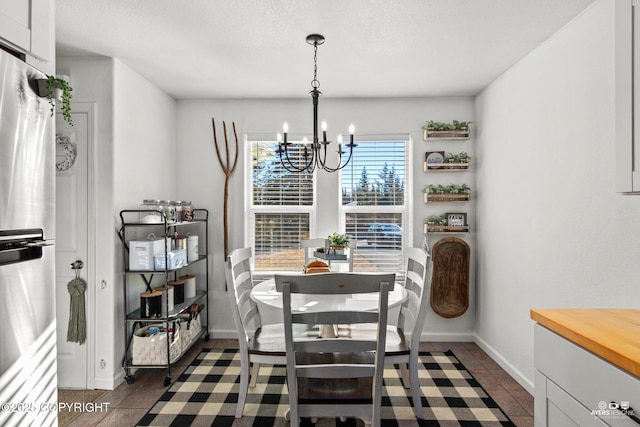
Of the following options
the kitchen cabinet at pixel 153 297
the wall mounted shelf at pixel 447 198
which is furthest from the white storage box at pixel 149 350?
the wall mounted shelf at pixel 447 198

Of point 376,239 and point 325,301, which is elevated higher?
point 376,239

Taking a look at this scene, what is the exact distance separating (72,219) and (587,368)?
3.33 meters

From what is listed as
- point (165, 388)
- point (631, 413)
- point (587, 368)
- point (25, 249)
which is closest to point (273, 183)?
point (165, 388)

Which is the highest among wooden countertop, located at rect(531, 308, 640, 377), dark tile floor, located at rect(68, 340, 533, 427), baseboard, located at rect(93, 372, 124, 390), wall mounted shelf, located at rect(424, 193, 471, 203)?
wall mounted shelf, located at rect(424, 193, 471, 203)

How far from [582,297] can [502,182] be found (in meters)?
1.39

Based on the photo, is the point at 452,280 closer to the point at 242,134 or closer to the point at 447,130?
the point at 447,130

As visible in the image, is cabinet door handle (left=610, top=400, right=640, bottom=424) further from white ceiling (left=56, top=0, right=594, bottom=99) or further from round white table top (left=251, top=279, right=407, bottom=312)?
white ceiling (left=56, top=0, right=594, bottom=99)

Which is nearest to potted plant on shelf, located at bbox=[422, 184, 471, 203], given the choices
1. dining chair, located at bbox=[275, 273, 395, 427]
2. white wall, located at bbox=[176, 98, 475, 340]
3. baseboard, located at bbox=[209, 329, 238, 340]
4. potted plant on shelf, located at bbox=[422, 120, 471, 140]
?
white wall, located at bbox=[176, 98, 475, 340]

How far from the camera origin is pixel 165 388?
298cm

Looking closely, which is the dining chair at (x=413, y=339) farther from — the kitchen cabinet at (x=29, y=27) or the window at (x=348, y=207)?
the kitchen cabinet at (x=29, y=27)

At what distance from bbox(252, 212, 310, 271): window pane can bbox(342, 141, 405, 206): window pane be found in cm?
57

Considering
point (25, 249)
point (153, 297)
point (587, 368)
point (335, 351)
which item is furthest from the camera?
point (153, 297)

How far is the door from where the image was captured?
2980 millimetres

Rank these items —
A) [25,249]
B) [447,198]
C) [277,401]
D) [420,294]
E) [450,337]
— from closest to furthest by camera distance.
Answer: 1. [25,249]
2. [420,294]
3. [277,401]
4. [447,198]
5. [450,337]
